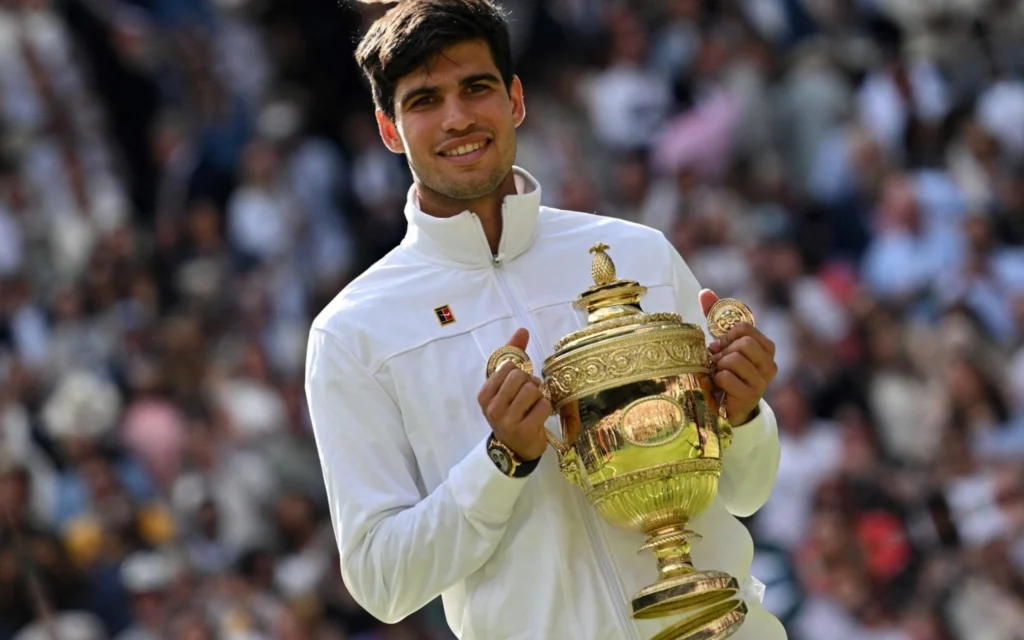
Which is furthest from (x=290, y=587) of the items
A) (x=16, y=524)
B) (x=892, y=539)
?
(x=892, y=539)

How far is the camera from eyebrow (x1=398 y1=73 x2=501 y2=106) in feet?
12.6

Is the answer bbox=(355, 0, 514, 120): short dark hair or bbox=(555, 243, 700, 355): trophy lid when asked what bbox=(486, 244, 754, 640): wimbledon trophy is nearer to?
bbox=(555, 243, 700, 355): trophy lid

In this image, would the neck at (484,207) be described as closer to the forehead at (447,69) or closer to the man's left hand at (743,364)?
the forehead at (447,69)

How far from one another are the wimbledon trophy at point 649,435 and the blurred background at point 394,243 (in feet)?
15.2

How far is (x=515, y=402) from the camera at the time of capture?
11.1 ft

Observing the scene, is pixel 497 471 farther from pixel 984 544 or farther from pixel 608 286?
pixel 984 544

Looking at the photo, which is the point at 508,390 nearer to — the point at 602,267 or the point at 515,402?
the point at 515,402

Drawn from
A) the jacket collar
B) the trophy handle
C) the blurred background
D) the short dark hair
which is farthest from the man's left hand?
the blurred background

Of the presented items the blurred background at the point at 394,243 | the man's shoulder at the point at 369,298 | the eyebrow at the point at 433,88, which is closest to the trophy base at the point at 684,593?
the man's shoulder at the point at 369,298

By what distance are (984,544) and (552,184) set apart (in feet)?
12.9

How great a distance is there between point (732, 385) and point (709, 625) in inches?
16.8

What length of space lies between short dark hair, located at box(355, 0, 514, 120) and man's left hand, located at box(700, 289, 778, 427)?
78cm

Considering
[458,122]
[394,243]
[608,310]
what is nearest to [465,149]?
[458,122]

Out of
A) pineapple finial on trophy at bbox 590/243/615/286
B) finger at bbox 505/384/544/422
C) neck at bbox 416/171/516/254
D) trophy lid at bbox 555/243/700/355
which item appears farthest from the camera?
neck at bbox 416/171/516/254
